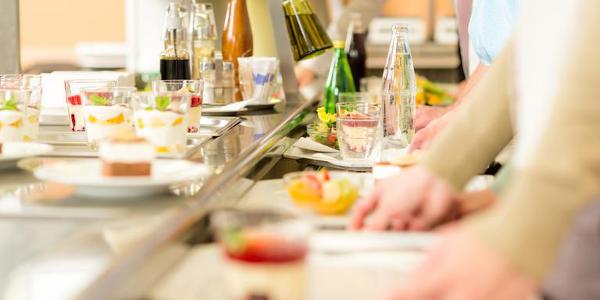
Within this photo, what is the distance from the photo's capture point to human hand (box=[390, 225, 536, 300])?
1078mm

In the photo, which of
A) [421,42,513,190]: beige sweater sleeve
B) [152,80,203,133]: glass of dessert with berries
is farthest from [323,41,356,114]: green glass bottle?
[421,42,513,190]: beige sweater sleeve

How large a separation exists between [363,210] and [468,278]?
392 millimetres

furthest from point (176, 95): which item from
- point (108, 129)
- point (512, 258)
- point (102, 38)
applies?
point (102, 38)

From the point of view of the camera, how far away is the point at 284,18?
318 cm

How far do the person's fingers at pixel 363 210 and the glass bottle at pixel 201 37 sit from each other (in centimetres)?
144

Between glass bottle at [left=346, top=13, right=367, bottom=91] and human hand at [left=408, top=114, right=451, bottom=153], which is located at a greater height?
glass bottle at [left=346, top=13, right=367, bottom=91]

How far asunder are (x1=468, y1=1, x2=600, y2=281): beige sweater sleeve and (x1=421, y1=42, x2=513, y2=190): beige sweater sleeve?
14.3 inches

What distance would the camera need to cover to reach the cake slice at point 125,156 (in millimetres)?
1494

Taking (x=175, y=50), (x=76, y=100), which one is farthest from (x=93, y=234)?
(x=175, y=50)

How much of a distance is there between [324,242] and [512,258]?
0.36m

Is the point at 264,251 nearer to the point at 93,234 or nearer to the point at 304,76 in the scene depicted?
the point at 93,234

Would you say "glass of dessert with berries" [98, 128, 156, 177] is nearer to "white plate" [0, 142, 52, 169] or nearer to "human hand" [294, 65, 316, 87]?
"white plate" [0, 142, 52, 169]

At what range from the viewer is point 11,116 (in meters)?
1.88

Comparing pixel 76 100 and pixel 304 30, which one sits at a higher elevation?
pixel 304 30
